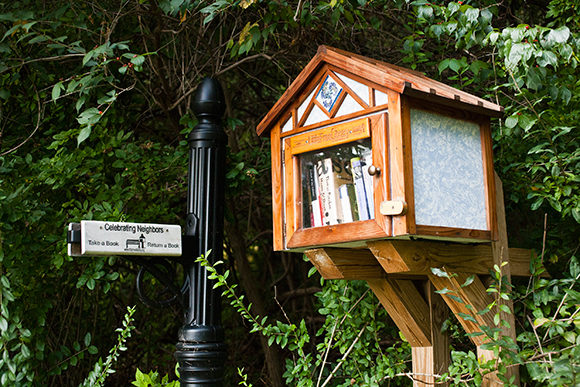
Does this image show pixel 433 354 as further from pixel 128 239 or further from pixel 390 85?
pixel 128 239

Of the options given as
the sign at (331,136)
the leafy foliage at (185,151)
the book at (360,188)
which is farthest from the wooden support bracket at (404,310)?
the sign at (331,136)

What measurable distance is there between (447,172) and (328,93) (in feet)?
1.61

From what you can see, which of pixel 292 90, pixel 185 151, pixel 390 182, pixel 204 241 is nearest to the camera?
pixel 390 182

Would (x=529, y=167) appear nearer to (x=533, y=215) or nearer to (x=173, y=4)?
(x=533, y=215)

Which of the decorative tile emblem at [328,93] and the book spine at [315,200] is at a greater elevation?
the decorative tile emblem at [328,93]

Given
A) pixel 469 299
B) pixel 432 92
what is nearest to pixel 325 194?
pixel 432 92

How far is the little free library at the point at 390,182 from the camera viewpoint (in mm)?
1766

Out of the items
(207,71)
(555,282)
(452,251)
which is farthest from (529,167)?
(207,71)

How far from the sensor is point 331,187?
192 cm

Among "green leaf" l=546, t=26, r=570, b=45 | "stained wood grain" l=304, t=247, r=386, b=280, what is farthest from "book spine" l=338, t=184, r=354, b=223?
"green leaf" l=546, t=26, r=570, b=45

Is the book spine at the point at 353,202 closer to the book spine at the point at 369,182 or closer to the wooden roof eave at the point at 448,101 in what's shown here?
the book spine at the point at 369,182

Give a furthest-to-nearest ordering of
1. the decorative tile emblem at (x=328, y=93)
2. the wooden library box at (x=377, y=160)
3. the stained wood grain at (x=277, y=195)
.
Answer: the stained wood grain at (x=277, y=195), the decorative tile emblem at (x=328, y=93), the wooden library box at (x=377, y=160)

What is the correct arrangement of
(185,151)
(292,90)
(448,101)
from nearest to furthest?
1. (448,101)
2. (292,90)
3. (185,151)

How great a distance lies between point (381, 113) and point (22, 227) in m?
1.70
